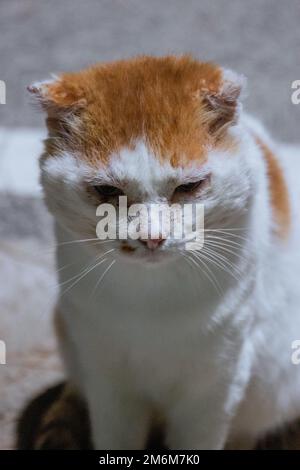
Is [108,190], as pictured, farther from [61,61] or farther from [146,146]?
[61,61]

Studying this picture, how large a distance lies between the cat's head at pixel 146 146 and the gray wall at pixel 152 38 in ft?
3.58

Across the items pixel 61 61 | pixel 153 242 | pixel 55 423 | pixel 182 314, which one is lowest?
pixel 55 423

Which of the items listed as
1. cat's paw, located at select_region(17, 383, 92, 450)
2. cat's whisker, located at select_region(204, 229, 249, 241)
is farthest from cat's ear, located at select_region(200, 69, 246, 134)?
cat's paw, located at select_region(17, 383, 92, 450)

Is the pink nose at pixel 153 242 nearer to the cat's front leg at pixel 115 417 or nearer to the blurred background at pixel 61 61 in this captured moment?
the cat's front leg at pixel 115 417

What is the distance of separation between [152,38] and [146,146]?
152cm

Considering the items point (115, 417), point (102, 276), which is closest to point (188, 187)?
point (102, 276)

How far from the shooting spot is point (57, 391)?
1.43 metres

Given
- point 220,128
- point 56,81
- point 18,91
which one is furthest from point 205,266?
point 18,91

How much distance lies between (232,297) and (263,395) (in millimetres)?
257

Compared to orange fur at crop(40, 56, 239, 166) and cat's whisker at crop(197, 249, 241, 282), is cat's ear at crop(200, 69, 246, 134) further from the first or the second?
cat's whisker at crop(197, 249, 241, 282)

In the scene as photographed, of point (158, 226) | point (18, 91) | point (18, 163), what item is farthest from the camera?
point (18, 91)

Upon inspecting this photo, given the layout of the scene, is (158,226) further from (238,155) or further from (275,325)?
(275,325)

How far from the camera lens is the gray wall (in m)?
2.16

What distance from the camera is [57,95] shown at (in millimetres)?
981
